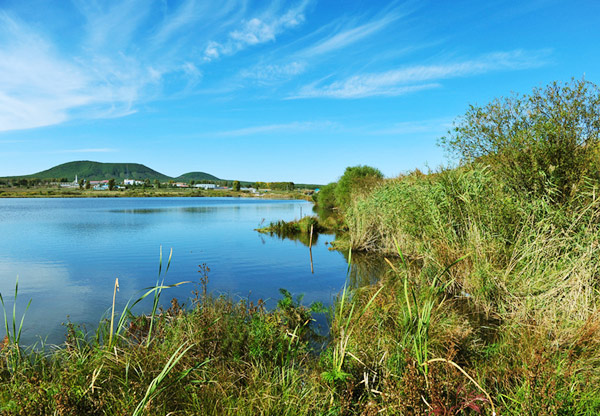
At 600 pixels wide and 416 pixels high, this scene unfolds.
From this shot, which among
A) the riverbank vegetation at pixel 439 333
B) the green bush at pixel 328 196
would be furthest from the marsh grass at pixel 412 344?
the green bush at pixel 328 196

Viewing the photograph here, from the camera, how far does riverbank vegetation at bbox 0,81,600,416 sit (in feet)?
11.4

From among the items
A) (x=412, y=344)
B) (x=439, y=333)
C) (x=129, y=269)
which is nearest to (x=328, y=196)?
(x=129, y=269)

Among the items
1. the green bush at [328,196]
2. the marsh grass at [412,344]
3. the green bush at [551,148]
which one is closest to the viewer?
the marsh grass at [412,344]

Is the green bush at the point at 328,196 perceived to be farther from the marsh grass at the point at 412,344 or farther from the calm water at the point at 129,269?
the marsh grass at the point at 412,344

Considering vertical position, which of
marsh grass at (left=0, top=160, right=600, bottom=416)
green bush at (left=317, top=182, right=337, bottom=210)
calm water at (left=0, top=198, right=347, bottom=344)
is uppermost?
green bush at (left=317, top=182, right=337, bottom=210)

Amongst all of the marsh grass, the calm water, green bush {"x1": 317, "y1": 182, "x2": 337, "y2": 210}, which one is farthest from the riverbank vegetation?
green bush {"x1": 317, "y1": 182, "x2": 337, "y2": 210}

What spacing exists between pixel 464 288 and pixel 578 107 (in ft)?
19.5

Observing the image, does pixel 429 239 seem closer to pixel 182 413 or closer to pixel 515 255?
pixel 515 255

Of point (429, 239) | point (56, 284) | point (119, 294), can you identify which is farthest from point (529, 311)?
point (56, 284)

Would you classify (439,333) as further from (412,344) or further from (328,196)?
(328,196)

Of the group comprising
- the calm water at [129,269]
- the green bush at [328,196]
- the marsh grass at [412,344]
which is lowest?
the calm water at [129,269]

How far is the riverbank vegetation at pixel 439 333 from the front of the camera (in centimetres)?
347

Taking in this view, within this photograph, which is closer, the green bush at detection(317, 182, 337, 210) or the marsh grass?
the marsh grass

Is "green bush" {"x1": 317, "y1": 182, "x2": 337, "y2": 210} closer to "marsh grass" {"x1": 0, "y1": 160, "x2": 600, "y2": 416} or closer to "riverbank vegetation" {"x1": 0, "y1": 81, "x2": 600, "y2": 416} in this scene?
"riverbank vegetation" {"x1": 0, "y1": 81, "x2": 600, "y2": 416}
